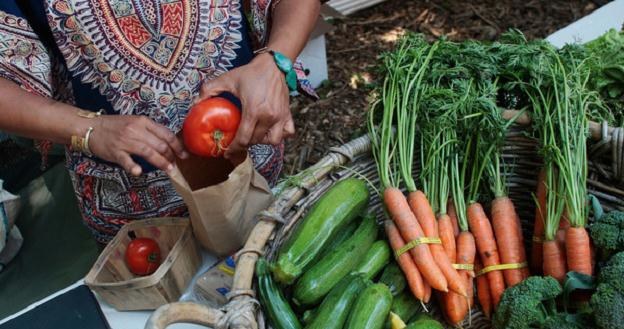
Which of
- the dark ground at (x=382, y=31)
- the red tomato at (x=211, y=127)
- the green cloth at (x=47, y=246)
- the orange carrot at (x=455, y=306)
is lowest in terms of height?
the green cloth at (x=47, y=246)

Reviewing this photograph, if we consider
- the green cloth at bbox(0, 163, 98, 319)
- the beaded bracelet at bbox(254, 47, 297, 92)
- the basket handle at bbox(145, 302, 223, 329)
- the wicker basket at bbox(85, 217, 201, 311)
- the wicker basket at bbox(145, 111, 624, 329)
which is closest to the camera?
the basket handle at bbox(145, 302, 223, 329)

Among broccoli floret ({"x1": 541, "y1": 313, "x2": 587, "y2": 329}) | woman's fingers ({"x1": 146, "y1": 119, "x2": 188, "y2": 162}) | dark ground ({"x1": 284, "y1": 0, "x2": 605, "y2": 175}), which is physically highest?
dark ground ({"x1": 284, "y1": 0, "x2": 605, "y2": 175})

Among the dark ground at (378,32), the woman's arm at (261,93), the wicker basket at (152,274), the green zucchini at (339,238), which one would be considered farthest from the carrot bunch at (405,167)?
the dark ground at (378,32)

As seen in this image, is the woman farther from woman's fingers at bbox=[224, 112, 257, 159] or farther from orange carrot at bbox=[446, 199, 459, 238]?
orange carrot at bbox=[446, 199, 459, 238]

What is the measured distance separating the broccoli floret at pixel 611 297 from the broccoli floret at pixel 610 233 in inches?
2.7

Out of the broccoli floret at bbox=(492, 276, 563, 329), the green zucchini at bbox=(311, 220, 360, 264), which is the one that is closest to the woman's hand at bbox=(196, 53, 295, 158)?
the green zucchini at bbox=(311, 220, 360, 264)

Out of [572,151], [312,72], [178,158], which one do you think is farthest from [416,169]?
[312,72]

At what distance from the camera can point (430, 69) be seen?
1.91 m

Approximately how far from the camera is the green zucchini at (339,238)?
5.33 ft

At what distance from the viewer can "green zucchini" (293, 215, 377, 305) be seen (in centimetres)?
152

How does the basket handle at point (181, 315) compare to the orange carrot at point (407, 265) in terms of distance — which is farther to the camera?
the orange carrot at point (407, 265)

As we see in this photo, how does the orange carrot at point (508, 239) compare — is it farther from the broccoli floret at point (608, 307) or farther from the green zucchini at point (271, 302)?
the green zucchini at point (271, 302)

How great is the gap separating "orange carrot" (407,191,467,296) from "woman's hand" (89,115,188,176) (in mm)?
754

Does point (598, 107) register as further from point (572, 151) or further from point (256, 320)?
point (256, 320)
